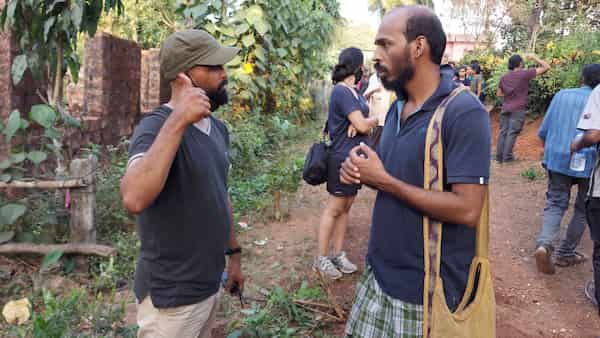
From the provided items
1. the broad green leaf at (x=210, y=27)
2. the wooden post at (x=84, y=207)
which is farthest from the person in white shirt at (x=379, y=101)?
the broad green leaf at (x=210, y=27)

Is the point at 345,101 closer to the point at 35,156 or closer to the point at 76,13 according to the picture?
the point at 76,13

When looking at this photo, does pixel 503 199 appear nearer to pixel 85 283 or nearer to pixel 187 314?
pixel 85 283

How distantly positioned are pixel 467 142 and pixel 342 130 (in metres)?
2.20

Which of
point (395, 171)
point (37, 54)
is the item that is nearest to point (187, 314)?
point (395, 171)

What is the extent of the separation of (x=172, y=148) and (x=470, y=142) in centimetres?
97

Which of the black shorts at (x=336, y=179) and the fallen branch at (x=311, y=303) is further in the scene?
the black shorts at (x=336, y=179)

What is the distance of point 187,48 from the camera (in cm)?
185

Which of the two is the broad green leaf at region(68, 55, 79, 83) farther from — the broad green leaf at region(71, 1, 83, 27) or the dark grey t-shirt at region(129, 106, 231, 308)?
the dark grey t-shirt at region(129, 106, 231, 308)

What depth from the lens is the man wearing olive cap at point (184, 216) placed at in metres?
1.76

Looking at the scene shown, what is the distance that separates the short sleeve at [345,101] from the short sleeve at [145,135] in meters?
2.06

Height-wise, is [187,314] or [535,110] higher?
[535,110]

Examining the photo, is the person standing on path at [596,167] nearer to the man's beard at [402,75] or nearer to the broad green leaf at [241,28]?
the man's beard at [402,75]

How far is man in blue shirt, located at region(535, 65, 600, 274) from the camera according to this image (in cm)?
422

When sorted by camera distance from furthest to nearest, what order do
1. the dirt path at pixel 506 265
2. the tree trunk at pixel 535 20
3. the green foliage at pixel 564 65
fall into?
the tree trunk at pixel 535 20, the green foliage at pixel 564 65, the dirt path at pixel 506 265
